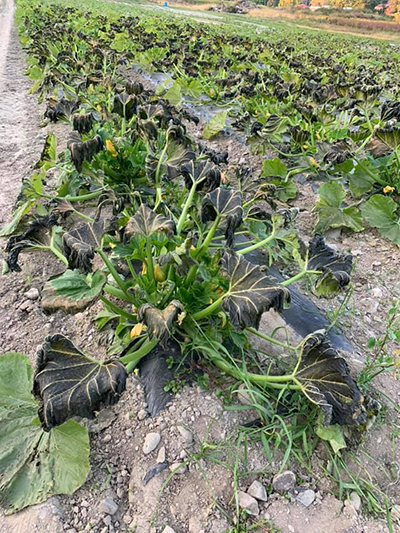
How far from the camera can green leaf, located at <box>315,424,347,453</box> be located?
1.65m

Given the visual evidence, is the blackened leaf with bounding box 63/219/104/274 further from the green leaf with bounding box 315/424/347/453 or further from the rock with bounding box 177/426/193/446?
the green leaf with bounding box 315/424/347/453

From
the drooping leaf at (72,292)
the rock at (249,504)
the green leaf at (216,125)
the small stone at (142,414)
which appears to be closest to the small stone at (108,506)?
the small stone at (142,414)

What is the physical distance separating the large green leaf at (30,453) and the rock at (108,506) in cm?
11

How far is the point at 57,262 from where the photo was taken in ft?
9.59

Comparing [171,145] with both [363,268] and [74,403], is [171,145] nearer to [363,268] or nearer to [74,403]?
[363,268]

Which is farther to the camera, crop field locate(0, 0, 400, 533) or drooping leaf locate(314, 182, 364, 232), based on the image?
drooping leaf locate(314, 182, 364, 232)

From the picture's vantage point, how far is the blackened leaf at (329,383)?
1.64m

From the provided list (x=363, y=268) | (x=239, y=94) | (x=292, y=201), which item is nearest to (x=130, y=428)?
(x=363, y=268)

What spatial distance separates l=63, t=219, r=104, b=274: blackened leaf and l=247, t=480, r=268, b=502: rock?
3.49ft

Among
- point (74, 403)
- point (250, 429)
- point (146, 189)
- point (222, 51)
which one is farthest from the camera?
point (222, 51)

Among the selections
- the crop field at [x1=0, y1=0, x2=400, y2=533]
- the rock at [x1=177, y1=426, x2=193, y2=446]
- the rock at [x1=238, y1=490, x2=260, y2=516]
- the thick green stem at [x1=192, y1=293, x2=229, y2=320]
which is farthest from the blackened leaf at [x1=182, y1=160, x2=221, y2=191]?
the rock at [x1=238, y1=490, x2=260, y2=516]

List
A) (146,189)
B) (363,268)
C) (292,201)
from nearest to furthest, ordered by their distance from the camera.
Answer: (363,268)
(146,189)
(292,201)

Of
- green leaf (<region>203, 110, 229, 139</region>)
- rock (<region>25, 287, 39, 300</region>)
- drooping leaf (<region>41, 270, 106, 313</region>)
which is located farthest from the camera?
green leaf (<region>203, 110, 229, 139</region>)

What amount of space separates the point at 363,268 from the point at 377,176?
0.97 m
